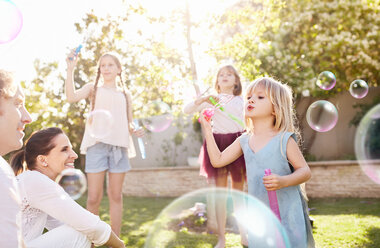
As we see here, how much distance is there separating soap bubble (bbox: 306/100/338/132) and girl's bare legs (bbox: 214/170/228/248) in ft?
3.23

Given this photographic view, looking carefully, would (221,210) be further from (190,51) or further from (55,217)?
(190,51)

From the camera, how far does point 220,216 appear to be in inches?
137

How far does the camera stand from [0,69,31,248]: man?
1.01 metres

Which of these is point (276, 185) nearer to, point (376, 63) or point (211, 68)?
point (211, 68)

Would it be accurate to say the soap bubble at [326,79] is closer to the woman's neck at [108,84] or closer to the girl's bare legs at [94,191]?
the woman's neck at [108,84]

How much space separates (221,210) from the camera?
3475mm

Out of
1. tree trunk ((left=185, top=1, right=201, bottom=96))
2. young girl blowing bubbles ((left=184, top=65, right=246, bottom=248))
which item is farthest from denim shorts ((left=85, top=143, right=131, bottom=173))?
tree trunk ((left=185, top=1, right=201, bottom=96))

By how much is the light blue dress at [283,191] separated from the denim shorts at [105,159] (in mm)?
1429

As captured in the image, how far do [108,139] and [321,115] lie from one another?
1977 millimetres

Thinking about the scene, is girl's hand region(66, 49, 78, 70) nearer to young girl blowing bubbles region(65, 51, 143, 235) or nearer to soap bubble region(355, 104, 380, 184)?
young girl blowing bubbles region(65, 51, 143, 235)

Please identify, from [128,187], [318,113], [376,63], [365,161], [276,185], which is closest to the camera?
[276,185]

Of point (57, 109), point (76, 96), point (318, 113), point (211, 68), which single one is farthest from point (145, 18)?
point (57, 109)

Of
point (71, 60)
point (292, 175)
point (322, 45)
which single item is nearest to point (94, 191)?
point (71, 60)

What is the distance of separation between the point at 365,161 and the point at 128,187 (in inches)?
231
